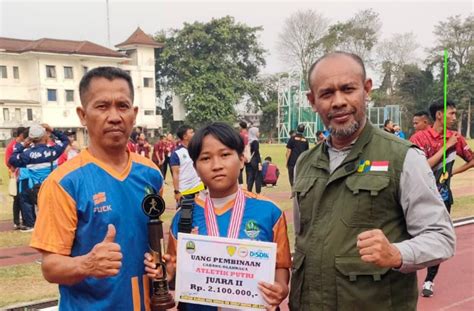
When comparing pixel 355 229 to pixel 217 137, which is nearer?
pixel 355 229

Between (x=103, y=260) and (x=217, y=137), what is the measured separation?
2.82ft

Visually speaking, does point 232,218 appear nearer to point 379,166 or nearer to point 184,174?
point 379,166

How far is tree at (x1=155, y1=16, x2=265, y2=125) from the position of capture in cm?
5306

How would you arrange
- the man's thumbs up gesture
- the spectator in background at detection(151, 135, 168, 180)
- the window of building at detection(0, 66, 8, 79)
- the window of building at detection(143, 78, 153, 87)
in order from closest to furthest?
the man's thumbs up gesture, the spectator in background at detection(151, 135, 168, 180), the window of building at detection(0, 66, 8, 79), the window of building at detection(143, 78, 153, 87)

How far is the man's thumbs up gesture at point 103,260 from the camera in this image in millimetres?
1945

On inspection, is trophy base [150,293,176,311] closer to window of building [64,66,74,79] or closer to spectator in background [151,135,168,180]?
spectator in background [151,135,168,180]

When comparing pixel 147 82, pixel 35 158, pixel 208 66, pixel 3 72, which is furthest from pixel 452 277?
pixel 208 66

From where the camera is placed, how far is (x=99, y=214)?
2.12 metres

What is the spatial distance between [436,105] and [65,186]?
4.99 meters

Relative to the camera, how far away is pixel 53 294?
5.45 metres

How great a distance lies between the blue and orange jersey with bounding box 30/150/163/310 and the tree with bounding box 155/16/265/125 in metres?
50.2

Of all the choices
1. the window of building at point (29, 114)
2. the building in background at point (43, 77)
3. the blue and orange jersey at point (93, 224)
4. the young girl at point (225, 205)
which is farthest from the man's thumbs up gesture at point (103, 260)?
the window of building at point (29, 114)

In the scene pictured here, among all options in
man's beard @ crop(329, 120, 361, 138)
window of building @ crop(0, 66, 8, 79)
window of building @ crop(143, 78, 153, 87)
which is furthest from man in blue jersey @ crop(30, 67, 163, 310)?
window of building @ crop(143, 78, 153, 87)

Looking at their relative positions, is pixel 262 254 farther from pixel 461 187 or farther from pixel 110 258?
pixel 461 187
